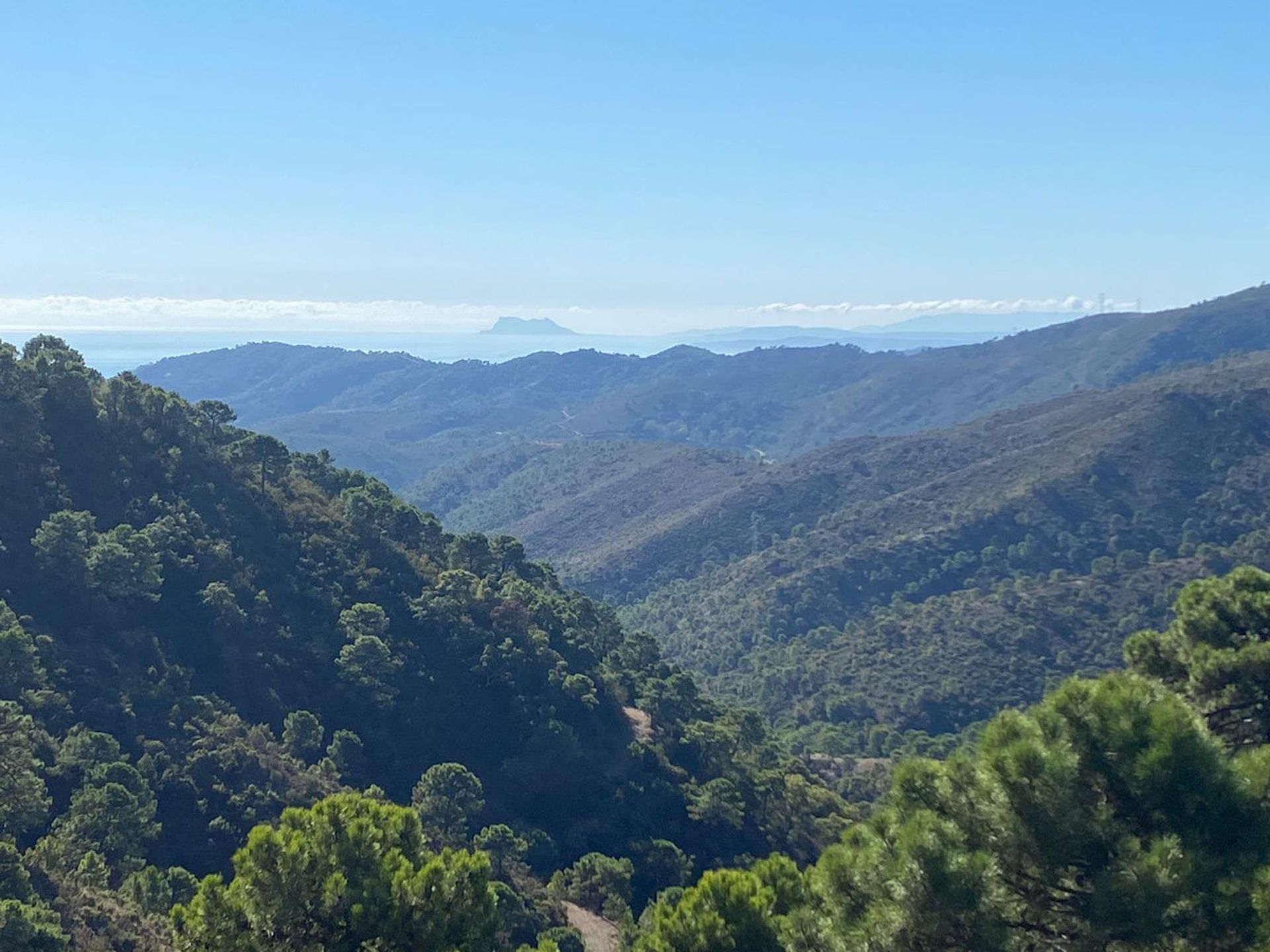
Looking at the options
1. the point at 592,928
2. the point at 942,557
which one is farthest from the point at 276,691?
the point at 942,557

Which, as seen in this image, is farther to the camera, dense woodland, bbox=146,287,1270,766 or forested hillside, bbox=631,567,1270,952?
dense woodland, bbox=146,287,1270,766

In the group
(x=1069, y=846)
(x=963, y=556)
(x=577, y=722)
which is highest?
(x=1069, y=846)

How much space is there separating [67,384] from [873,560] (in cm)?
10577

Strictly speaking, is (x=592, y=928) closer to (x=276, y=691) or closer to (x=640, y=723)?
(x=640, y=723)

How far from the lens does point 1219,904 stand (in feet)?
38.8

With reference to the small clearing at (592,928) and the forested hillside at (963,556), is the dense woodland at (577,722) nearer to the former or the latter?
the small clearing at (592,928)

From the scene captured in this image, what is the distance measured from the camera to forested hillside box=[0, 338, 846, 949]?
36.6m

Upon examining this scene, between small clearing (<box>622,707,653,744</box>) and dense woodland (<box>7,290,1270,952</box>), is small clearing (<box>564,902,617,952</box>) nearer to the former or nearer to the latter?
dense woodland (<box>7,290,1270,952</box>)

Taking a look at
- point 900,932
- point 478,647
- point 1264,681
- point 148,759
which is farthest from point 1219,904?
point 478,647

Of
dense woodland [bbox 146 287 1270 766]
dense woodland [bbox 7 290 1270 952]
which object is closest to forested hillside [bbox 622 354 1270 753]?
dense woodland [bbox 146 287 1270 766]

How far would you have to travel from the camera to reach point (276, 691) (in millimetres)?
49375

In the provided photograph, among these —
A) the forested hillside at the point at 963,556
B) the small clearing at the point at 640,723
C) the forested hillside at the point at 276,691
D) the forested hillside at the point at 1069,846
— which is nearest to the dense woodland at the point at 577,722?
the forested hillside at the point at 1069,846

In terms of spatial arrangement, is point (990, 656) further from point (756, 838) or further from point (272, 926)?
point (272, 926)

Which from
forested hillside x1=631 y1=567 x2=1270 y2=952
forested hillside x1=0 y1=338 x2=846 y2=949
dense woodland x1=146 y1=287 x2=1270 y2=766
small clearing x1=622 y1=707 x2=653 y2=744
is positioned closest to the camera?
forested hillside x1=631 y1=567 x2=1270 y2=952
